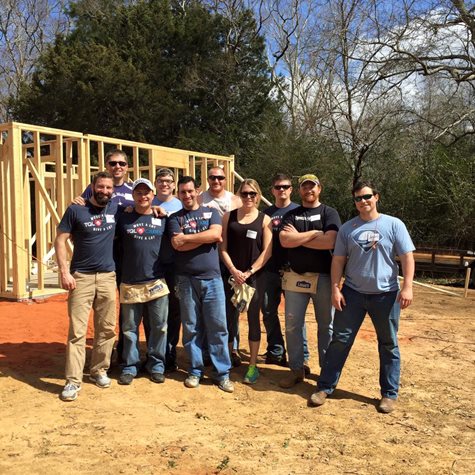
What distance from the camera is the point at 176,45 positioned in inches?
765

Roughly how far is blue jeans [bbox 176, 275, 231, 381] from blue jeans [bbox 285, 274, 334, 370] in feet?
1.80

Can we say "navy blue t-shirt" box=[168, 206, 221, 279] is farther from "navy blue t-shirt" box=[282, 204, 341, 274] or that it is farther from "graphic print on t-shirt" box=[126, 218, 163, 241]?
"navy blue t-shirt" box=[282, 204, 341, 274]

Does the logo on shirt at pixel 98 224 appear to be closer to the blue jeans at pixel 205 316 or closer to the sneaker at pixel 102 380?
the blue jeans at pixel 205 316

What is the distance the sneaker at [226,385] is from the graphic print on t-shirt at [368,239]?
1595 millimetres

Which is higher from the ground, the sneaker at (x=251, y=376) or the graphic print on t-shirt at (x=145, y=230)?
the graphic print on t-shirt at (x=145, y=230)

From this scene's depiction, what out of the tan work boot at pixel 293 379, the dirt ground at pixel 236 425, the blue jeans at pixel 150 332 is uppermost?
the blue jeans at pixel 150 332

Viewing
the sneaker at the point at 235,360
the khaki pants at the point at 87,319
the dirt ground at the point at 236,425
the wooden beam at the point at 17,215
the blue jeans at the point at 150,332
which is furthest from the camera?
the wooden beam at the point at 17,215

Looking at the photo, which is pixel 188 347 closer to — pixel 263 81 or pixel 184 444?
pixel 184 444

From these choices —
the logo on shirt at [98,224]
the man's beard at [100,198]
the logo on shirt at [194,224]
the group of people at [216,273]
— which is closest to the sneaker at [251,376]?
the group of people at [216,273]

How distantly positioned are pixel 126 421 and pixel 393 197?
13.9 meters

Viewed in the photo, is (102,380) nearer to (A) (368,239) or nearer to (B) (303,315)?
(B) (303,315)

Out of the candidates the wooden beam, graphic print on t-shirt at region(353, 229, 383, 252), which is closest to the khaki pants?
graphic print on t-shirt at region(353, 229, 383, 252)

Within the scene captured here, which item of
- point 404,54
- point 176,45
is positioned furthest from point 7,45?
point 404,54

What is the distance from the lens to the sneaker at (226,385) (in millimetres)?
4051
